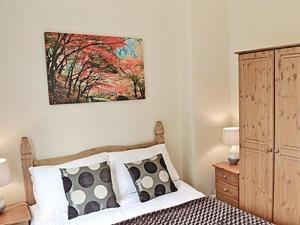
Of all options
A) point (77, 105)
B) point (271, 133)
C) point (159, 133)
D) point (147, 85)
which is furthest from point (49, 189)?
point (271, 133)

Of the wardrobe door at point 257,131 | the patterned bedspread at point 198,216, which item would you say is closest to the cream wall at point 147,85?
the wardrobe door at point 257,131

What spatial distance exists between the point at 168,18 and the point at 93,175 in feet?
6.61

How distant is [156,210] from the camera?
2324 millimetres

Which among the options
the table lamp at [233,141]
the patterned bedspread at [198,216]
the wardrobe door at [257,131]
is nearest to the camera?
the patterned bedspread at [198,216]

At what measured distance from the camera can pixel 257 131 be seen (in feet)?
8.57

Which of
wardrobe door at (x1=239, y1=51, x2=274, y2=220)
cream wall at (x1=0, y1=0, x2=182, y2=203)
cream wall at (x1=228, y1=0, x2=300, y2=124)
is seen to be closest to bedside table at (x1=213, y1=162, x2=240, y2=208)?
wardrobe door at (x1=239, y1=51, x2=274, y2=220)

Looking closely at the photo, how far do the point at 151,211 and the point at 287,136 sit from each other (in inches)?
51.5

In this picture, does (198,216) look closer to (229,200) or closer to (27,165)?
(229,200)

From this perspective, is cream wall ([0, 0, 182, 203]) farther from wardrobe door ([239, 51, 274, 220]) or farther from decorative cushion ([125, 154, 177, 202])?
wardrobe door ([239, 51, 274, 220])

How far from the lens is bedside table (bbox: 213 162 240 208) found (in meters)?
3.00

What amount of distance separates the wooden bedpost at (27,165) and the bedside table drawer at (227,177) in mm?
2003

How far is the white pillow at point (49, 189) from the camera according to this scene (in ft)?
7.66

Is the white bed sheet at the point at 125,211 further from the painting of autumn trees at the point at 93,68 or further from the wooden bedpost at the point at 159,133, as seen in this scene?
the painting of autumn trees at the point at 93,68

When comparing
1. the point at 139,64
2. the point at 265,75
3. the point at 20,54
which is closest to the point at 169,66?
the point at 139,64
